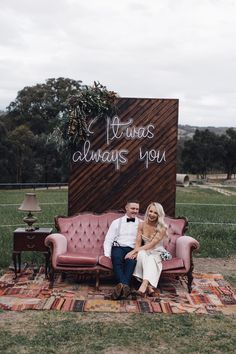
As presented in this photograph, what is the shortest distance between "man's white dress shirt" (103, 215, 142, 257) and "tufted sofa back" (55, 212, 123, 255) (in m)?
0.48

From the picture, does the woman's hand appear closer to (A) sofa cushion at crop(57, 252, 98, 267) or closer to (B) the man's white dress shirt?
(B) the man's white dress shirt

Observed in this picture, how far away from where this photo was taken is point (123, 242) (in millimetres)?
6457

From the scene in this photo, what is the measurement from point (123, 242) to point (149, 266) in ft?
1.82

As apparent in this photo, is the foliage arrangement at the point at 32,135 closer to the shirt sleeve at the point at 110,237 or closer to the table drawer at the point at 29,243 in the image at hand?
the table drawer at the point at 29,243

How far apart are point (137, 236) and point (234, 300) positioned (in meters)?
1.42

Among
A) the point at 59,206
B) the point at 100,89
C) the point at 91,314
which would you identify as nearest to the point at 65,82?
the point at 59,206

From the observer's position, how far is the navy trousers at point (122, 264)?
19.7 feet

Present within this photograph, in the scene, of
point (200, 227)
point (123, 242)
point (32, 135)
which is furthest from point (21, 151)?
point (123, 242)

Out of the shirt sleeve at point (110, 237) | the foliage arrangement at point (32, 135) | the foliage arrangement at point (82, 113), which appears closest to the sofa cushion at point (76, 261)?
the shirt sleeve at point (110, 237)

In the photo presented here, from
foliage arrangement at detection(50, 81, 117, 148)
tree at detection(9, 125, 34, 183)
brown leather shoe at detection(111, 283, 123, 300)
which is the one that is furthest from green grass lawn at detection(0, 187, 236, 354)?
tree at detection(9, 125, 34, 183)

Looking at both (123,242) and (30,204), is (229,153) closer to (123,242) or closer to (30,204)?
(30,204)

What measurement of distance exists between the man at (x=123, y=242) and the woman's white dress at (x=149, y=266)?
10 centimetres

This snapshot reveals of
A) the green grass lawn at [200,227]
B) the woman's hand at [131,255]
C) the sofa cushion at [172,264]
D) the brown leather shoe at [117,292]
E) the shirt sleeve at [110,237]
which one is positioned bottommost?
the green grass lawn at [200,227]

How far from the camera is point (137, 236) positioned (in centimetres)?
638
